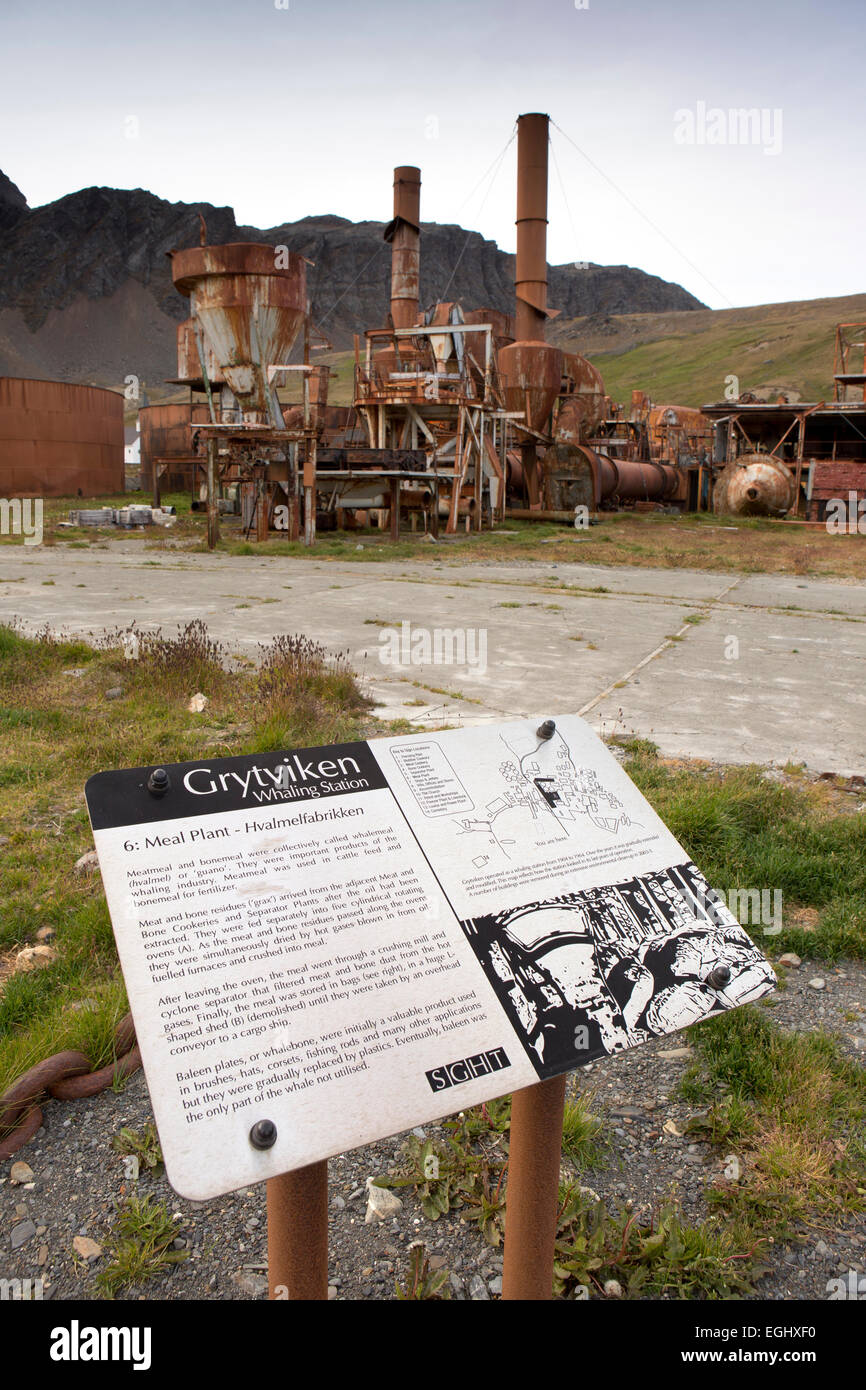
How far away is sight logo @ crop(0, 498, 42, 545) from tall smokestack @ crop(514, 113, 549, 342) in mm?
16386

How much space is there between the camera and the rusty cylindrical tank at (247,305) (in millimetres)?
23797

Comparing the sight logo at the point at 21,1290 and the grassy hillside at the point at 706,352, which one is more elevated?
the grassy hillside at the point at 706,352

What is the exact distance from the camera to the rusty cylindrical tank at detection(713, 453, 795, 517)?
97.8 feet

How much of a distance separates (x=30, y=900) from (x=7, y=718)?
2597mm

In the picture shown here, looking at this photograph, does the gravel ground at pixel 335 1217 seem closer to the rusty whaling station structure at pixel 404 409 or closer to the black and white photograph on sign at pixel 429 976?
the black and white photograph on sign at pixel 429 976

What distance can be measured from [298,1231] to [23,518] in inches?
1172

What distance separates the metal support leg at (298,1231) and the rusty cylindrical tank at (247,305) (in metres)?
24.6

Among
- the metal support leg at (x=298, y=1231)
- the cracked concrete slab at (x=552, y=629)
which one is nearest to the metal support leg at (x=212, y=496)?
the cracked concrete slab at (x=552, y=629)

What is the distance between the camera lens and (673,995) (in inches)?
80.6

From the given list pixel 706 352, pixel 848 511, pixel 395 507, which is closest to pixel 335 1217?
pixel 395 507

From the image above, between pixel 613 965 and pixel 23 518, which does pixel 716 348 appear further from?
pixel 613 965

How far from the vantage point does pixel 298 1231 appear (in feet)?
5.92

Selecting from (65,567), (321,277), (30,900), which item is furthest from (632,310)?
(30,900)

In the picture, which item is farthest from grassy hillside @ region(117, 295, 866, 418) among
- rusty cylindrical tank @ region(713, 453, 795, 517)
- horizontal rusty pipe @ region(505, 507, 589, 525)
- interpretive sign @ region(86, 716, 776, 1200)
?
interpretive sign @ region(86, 716, 776, 1200)
